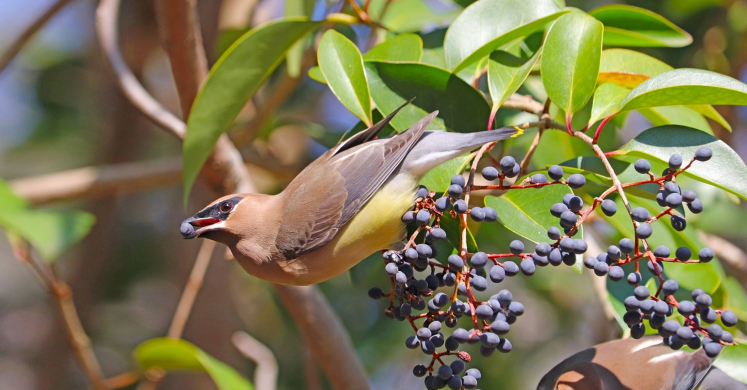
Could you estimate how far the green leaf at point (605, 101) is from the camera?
1.79 meters

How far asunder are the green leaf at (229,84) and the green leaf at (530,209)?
0.90m

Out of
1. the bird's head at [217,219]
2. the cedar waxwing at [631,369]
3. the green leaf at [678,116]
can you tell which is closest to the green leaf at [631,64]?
the green leaf at [678,116]

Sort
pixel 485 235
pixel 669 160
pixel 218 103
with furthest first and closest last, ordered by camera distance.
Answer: pixel 485 235 < pixel 218 103 < pixel 669 160

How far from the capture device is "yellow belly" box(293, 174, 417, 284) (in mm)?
2039

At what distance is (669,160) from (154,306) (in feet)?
17.7

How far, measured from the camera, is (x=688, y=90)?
1578 mm

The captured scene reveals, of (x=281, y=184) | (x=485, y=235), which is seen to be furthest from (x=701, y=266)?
(x=281, y=184)

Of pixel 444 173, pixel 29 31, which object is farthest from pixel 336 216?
pixel 29 31

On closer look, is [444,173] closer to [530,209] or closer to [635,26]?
[530,209]

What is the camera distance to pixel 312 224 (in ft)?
6.94

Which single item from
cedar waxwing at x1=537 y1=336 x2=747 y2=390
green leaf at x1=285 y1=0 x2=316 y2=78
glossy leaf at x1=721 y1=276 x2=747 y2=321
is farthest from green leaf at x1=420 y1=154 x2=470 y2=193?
glossy leaf at x1=721 y1=276 x2=747 y2=321

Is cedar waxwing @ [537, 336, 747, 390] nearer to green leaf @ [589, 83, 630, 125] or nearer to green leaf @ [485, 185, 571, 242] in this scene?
green leaf @ [485, 185, 571, 242]

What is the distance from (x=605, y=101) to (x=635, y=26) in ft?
1.83

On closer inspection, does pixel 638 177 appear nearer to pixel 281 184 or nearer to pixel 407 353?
pixel 281 184
